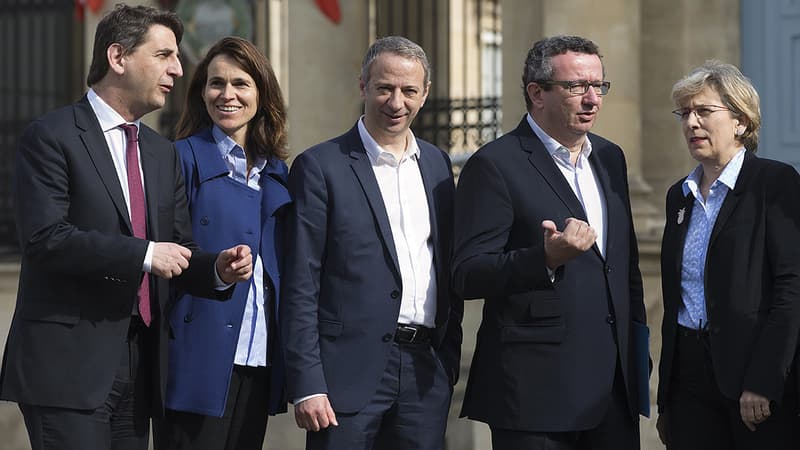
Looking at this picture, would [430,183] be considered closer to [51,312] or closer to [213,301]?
[213,301]

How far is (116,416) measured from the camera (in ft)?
11.8

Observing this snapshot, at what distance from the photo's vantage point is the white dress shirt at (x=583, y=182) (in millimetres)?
3908

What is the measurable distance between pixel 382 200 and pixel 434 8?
1342cm

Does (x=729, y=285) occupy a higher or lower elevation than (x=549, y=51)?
lower

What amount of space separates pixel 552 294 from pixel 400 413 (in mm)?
595

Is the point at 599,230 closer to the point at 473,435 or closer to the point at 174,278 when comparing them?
the point at 174,278

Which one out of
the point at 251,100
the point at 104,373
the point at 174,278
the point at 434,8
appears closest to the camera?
the point at 104,373

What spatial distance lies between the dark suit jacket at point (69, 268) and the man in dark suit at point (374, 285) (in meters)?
0.55

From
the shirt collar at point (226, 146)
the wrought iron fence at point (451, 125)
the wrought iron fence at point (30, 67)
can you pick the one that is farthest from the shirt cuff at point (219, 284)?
the wrought iron fence at point (30, 67)

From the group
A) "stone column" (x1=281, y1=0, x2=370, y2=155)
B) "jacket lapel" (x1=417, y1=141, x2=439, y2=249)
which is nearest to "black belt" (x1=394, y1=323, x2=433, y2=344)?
"jacket lapel" (x1=417, y1=141, x2=439, y2=249)

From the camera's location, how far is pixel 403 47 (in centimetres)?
390

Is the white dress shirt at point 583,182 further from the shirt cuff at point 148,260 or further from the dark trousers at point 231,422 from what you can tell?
the shirt cuff at point 148,260

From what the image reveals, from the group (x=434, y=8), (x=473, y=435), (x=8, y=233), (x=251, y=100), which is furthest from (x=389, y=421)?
(x=434, y=8)

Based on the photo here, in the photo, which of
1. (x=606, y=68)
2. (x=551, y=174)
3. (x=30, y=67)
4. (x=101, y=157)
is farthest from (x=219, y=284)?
(x=30, y=67)
